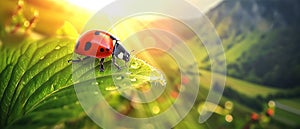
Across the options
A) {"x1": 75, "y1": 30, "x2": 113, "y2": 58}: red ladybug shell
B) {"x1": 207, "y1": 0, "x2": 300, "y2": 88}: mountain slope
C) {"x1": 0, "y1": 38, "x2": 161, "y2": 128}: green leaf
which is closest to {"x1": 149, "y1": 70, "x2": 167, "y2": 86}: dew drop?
{"x1": 0, "y1": 38, "x2": 161, "y2": 128}: green leaf

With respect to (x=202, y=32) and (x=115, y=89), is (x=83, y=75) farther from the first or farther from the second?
(x=202, y=32)

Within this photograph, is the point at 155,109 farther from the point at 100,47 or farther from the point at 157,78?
the point at 100,47

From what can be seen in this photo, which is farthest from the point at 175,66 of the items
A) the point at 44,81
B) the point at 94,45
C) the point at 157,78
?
the point at 44,81

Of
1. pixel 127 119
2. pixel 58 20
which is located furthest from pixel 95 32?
pixel 127 119

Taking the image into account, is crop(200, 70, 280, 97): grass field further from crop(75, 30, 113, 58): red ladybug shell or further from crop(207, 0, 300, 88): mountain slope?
crop(75, 30, 113, 58): red ladybug shell

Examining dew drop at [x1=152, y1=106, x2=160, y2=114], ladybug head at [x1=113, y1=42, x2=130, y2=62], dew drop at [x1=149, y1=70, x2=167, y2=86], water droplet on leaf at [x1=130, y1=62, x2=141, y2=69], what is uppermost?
ladybug head at [x1=113, y1=42, x2=130, y2=62]

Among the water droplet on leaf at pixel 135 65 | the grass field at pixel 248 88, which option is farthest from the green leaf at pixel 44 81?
the grass field at pixel 248 88
